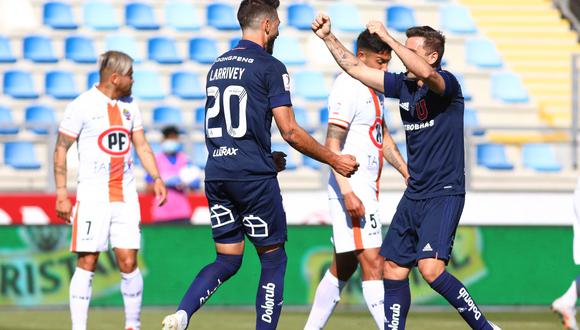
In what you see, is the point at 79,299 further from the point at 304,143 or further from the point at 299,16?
the point at 299,16

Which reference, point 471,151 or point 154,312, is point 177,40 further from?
point 154,312

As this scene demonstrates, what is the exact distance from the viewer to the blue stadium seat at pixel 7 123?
14047 mm

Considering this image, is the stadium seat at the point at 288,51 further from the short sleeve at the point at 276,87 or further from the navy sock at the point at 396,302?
the short sleeve at the point at 276,87

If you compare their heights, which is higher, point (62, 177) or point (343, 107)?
point (343, 107)

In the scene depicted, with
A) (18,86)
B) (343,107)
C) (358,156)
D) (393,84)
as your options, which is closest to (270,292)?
(393,84)

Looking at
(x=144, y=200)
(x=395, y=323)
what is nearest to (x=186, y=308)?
(x=395, y=323)

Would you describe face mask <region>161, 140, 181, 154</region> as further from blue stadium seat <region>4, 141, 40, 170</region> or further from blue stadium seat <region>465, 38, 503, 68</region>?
blue stadium seat <region>465, 38, 503, 68</region>

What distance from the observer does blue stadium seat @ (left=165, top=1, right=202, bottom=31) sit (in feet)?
62.5

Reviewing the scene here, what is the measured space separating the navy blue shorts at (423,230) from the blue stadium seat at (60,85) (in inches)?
421

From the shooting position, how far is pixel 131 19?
19.0 metres

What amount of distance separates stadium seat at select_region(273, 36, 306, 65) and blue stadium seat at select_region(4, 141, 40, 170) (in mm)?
4793

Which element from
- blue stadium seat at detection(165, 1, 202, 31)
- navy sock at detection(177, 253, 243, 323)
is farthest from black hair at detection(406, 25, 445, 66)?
blue stadium seat at detection(165, 1, 202, 31)

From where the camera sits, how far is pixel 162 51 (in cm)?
1858

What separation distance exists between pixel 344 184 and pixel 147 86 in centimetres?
1005
